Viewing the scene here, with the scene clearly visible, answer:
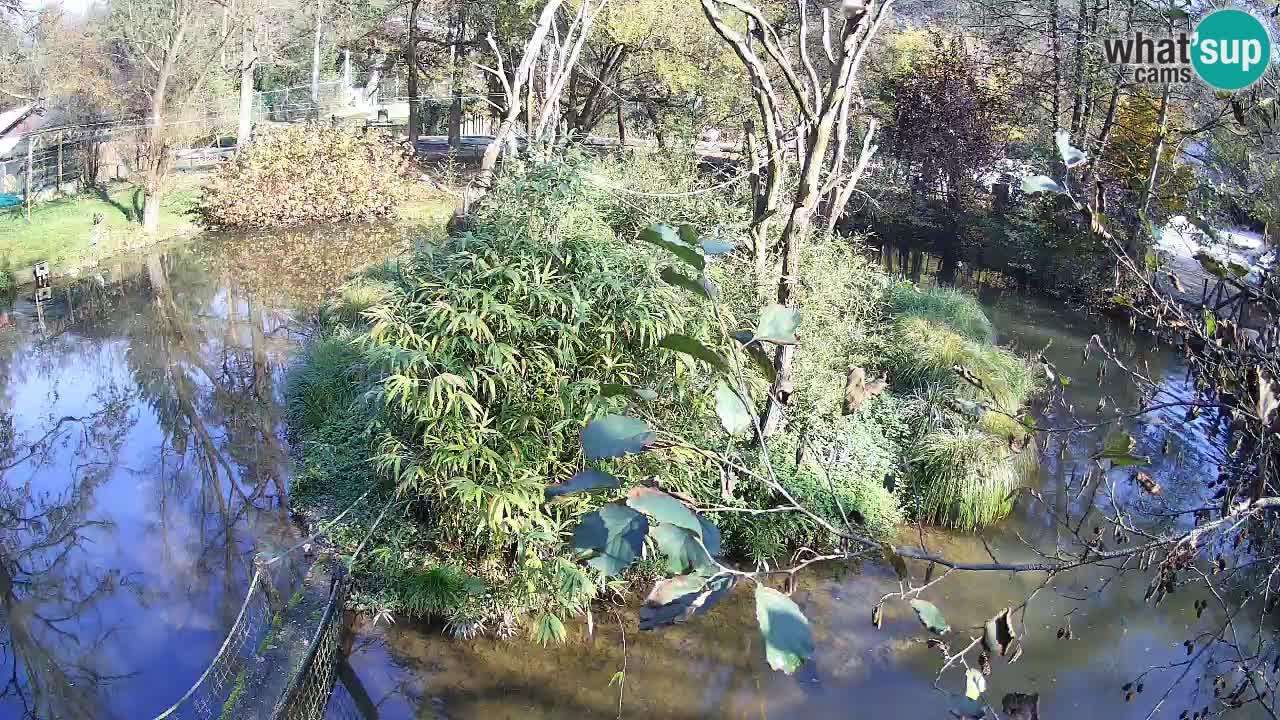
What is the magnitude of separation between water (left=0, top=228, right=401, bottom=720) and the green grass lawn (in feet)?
2.21

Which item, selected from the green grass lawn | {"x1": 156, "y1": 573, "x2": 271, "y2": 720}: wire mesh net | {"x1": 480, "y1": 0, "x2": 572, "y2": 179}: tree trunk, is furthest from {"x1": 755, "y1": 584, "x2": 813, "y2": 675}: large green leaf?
the green grass lawn

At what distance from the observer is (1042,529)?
630cm

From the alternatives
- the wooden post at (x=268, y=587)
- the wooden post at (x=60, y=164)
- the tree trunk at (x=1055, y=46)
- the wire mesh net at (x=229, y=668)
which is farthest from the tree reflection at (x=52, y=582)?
the tree trunk at (x=1055, y=46)

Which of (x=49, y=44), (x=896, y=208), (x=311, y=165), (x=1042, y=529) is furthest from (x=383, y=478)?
(x=49, y=44)

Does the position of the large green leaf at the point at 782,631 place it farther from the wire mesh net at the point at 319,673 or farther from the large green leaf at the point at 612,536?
the wire mesh net at the point at 319,673

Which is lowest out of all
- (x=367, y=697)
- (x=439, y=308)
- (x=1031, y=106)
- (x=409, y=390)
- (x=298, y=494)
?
(x=367, y=697)

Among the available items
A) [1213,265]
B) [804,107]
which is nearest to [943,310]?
[804,107]

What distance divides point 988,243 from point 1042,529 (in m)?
8.92

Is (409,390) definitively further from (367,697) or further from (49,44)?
(49,44)

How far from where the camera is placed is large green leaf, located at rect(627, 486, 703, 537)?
30.7 inches

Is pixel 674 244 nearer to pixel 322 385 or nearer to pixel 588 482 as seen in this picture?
pixel 588 482

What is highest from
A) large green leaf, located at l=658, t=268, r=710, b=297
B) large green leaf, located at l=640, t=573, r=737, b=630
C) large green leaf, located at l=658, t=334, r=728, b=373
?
large green leaf, located at l=658, t=268, r=710, b=297

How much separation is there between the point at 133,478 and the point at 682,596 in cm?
678

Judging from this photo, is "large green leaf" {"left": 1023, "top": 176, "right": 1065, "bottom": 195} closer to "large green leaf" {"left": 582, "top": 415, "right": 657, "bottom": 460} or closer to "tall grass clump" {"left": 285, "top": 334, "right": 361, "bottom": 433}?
"large green leaf" {"left": 582, "top": 415, "right": 657, "bottom": 460}
